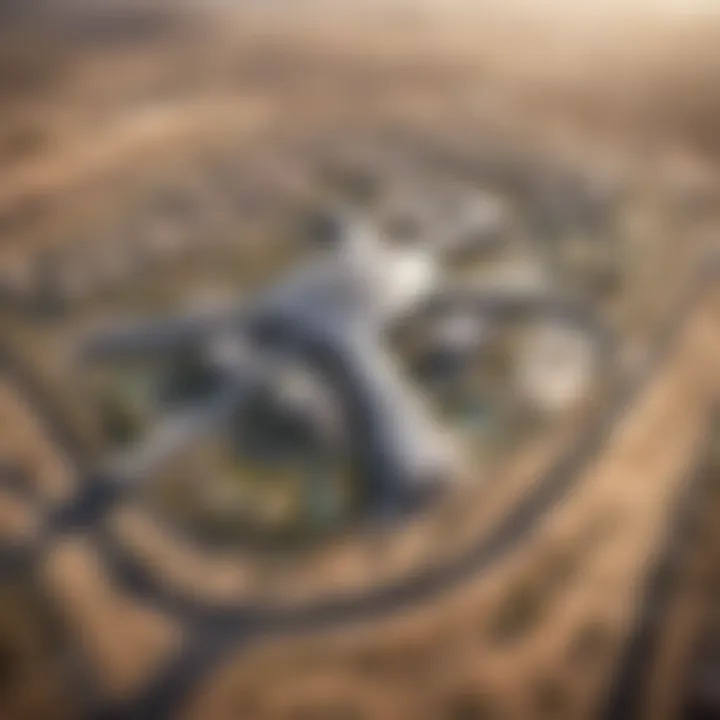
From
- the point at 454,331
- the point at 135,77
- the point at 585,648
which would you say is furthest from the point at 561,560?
the point at 135,77

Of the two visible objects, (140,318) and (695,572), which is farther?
(140,318)

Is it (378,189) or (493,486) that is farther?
(378,189)

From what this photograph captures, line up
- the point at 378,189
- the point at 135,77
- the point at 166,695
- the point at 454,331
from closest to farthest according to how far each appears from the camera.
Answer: the point at 166,695
the point at 454,331
the point at 378,189
the point at 135,77

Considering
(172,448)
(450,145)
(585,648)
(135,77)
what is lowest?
(585,648)

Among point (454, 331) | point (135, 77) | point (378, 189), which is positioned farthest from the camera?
point (135, 77)

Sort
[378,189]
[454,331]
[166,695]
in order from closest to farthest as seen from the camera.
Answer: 1. [166,695]
2. [454,331]
3. [378,189]

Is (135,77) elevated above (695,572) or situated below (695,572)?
above

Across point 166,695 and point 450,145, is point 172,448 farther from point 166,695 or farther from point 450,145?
point 450,145

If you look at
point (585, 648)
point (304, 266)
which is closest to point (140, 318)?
point (304, 266)

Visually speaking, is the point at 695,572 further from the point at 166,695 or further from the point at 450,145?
the point at 450,145
